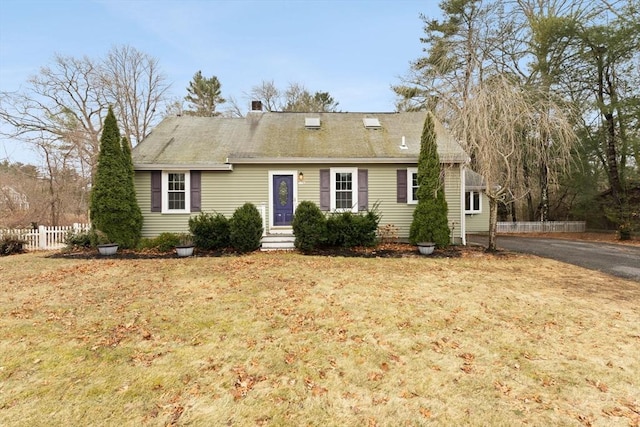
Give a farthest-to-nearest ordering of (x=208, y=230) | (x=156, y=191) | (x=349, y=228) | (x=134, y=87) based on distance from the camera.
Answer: (x=134, y=87)
(x=156, y=191)
(x=349, y=228)
(x=208, y=230)

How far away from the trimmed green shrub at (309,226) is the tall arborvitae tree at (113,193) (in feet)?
17.6

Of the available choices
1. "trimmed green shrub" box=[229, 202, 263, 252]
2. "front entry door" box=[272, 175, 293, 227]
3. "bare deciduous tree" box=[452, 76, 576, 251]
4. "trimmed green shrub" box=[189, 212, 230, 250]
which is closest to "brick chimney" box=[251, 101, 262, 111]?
"front entry door" box=[272, 175, 293, 227]

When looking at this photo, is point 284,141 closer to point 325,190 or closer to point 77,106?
point 325,190

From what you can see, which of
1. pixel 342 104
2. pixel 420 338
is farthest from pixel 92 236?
pixel 342 104

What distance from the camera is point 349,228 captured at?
9.25 meters

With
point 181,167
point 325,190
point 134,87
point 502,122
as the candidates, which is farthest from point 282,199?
point 134,87

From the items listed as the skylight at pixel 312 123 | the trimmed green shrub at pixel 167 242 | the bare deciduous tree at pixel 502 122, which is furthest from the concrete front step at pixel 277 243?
the bare deciduous tree at pixel 502 122

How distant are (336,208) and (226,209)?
12.9 feet

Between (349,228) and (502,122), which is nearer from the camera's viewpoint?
(502,122)

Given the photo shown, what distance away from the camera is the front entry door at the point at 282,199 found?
1085 cm

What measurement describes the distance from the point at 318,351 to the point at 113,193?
8904mm

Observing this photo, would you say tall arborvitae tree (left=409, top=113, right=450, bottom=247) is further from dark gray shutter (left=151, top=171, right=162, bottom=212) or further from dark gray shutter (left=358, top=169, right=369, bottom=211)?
dark gray shutter (left=151, top=171, right=162, bottom=212)

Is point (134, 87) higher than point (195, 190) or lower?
higher

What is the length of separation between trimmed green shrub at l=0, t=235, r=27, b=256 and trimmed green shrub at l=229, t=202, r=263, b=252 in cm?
738
